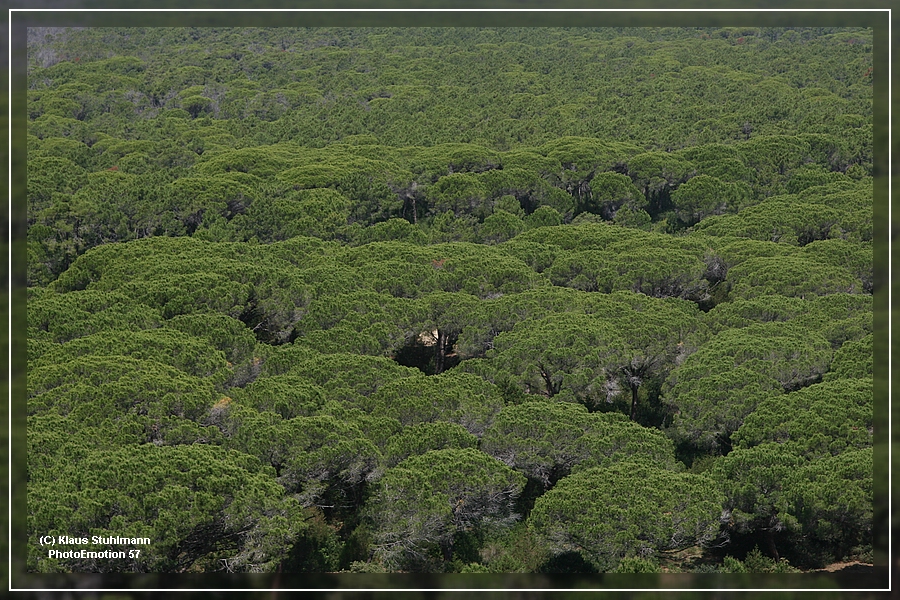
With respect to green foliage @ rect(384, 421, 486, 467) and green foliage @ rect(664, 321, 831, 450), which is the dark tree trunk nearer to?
green foliage @ rect(664, 321, 831, 450)

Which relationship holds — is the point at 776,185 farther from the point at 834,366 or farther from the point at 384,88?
the point at 384,88

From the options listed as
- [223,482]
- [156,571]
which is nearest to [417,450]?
[223,482]

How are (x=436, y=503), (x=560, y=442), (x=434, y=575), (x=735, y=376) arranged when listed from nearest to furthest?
(x=434, y=575)
(x=436, y=503)
(x=560, y=442)
(x=735, y=376)

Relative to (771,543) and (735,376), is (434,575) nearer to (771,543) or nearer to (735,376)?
(771,543)

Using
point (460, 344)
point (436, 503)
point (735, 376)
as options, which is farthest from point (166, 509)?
point (735, 376)

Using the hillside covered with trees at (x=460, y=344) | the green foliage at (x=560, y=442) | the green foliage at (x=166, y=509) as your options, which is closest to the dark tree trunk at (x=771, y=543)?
the hillside covered with trees at (x=460, y=344)

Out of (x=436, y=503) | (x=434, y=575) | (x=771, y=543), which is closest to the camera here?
(x=434, y=575)

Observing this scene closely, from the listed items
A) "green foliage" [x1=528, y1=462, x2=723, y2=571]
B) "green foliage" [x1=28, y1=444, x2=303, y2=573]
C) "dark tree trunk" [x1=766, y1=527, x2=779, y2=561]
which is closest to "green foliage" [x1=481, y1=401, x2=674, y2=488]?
"green foliage" [x1=528, y1=462, x2=723, y2=571]

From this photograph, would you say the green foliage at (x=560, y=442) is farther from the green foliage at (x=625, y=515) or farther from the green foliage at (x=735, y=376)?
the green foliage at (x=735, y=376)
